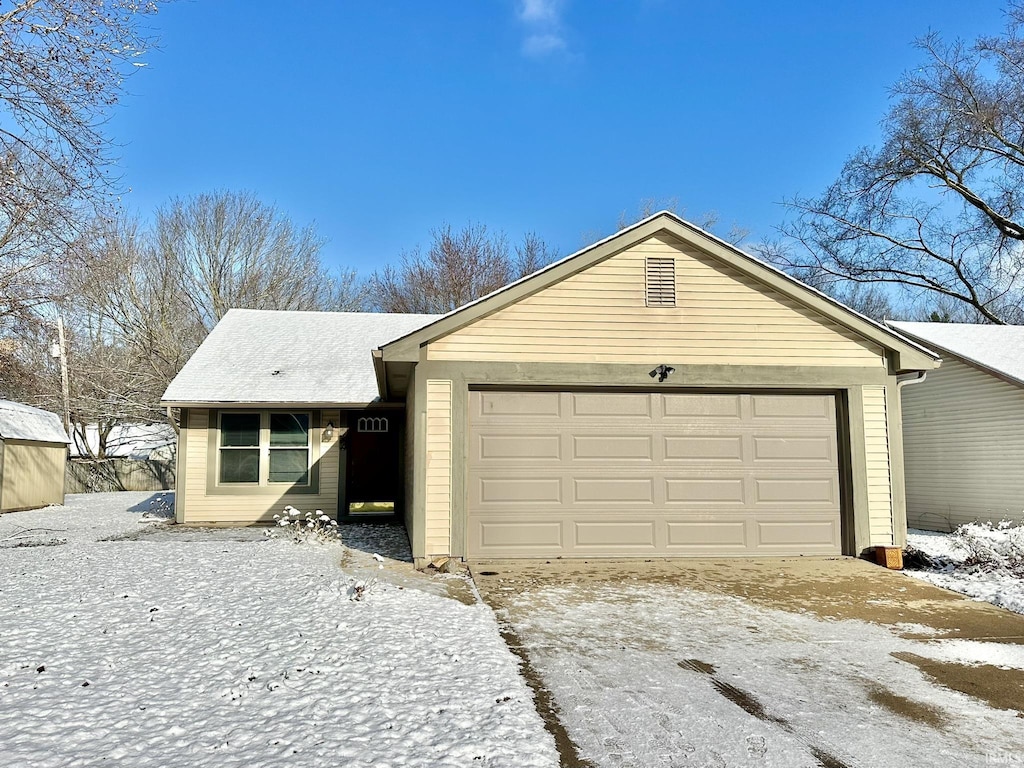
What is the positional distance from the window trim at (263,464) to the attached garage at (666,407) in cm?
499

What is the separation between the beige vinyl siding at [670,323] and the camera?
8453 mm

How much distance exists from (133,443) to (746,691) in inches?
1445

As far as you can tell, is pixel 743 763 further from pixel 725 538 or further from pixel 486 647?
pixel 725 538

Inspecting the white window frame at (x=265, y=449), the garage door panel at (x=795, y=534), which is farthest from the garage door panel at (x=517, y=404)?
the white window frame at (x=265, y=449)

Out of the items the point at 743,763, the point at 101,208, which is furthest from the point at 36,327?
the point at 743,763

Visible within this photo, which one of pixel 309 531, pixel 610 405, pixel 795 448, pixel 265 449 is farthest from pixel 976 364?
pixel 265 449

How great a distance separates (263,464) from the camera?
1294 cm

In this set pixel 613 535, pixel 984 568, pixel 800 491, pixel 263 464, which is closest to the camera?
pixel 984 568

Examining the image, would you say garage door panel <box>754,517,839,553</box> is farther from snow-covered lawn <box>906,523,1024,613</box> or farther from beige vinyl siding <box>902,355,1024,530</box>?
beige vinyl siding <box>902,355,1024,530</box>

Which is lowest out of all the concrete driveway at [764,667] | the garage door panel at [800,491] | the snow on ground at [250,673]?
the concrete driveway at [764,667]

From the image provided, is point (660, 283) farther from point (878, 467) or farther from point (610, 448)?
point (878, 467)

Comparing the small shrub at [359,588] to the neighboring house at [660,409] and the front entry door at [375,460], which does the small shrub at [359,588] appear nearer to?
the neighboring house at [660,409]

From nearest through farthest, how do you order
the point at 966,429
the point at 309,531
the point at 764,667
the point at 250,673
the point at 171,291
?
the point at 250,673, the point at 764,667, the point at 309,531, the point at 966,429, the point at 171,291

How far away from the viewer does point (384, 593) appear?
6.46m
